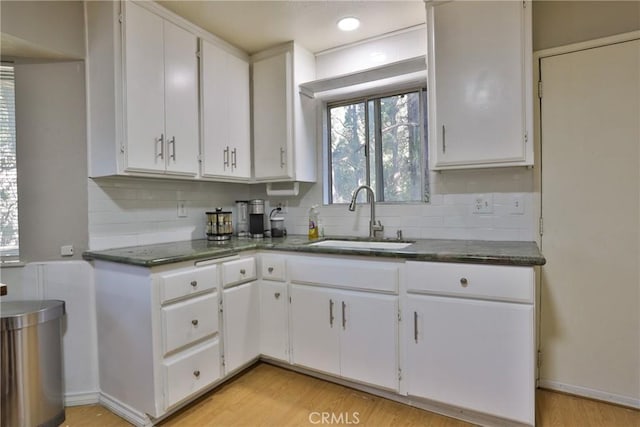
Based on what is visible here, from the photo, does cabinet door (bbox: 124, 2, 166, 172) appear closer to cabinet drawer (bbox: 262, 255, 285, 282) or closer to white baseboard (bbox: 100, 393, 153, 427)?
cabinet drawer (bbox: 262, 255, 285, 282)

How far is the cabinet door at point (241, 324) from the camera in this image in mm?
2145

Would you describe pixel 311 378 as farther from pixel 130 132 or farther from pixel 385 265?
pixel 130 132

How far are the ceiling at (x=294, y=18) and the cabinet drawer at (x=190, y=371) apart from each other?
208 cm

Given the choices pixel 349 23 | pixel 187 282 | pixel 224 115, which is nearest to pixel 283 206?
pixel 224 115

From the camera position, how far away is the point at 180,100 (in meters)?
2.27

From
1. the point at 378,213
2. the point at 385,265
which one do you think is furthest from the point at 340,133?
the point at 385,265

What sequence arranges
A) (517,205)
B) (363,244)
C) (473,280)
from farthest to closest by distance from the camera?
1. (363,244)
2. (517,205)
3. (473,280)

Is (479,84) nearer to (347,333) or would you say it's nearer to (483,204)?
(483,204)

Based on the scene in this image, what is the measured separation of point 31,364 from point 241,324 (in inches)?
42.6

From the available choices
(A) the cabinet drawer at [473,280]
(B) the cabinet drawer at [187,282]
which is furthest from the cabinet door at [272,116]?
(A) the cabinet drawer at [473,280]

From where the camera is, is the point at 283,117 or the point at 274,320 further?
the point at 283,117

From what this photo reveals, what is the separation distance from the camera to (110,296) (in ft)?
6.42

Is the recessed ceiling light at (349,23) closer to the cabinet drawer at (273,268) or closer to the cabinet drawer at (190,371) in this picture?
the cabinet drawer at (273,268)

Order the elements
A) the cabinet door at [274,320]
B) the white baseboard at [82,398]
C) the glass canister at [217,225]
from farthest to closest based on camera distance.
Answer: the glass canister at [217,225] → the cabinet door at [274,320] → the white baseboard at [82,398]
